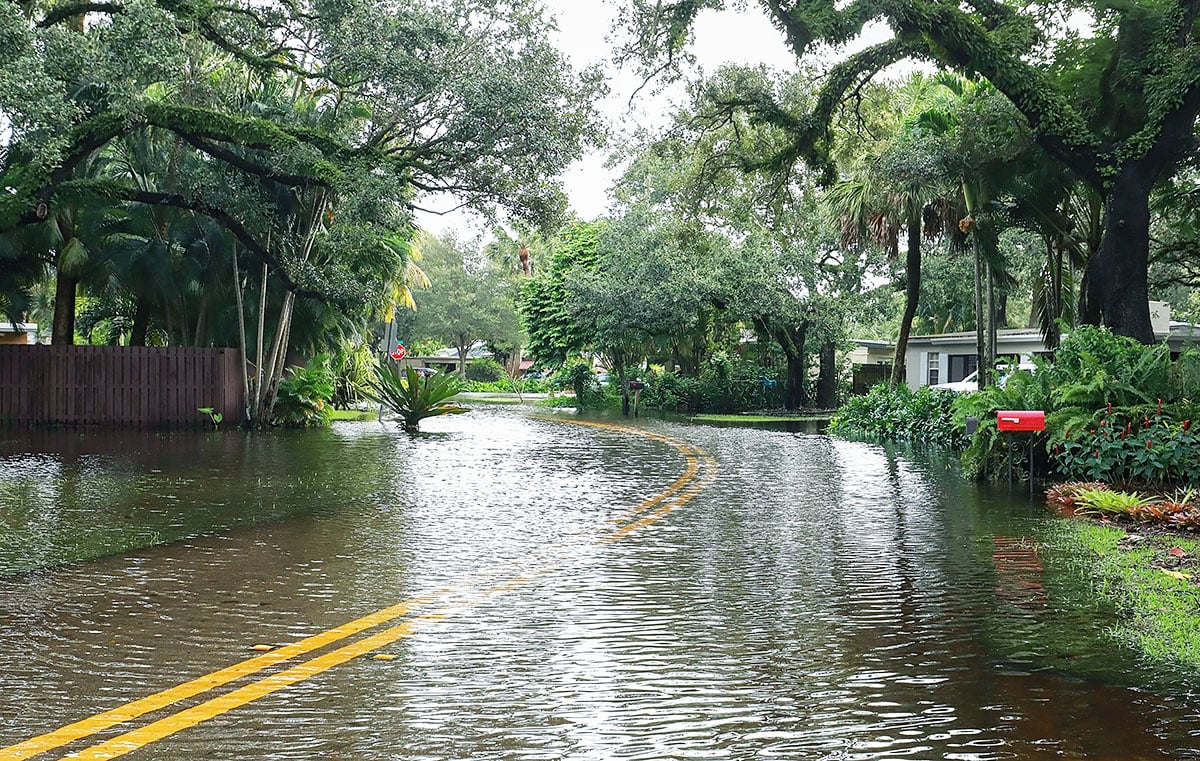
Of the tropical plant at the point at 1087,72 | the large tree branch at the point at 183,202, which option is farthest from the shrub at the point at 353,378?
the tropical plant at the point at 1087,72

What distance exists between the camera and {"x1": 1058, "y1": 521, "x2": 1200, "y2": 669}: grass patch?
6.37m

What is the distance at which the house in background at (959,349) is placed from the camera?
1441 inches

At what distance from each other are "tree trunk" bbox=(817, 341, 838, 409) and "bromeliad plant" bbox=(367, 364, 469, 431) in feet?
59.8

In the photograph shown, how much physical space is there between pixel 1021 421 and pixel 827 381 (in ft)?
95.5

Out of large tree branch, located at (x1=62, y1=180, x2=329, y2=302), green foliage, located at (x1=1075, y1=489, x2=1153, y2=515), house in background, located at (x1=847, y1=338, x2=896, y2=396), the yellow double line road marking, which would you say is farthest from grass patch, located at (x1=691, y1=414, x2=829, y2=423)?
the yellow double line road marking

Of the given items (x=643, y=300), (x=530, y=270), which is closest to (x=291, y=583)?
(x=643, y=300)

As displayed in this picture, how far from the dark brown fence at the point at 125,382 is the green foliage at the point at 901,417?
1460 cm

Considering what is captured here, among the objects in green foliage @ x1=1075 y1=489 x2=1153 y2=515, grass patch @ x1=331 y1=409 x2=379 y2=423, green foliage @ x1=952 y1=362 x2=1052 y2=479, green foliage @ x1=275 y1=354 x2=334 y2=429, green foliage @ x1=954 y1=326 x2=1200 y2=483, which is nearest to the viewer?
green foliage @ x1=1075 y1=489 x2=1153 y2=515

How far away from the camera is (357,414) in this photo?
3675 cm

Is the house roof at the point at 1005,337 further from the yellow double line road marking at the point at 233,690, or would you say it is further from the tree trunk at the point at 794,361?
the yellow double line road marking at the point at 233,690

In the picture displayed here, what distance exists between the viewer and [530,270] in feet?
333

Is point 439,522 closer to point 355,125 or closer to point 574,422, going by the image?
point 355,125

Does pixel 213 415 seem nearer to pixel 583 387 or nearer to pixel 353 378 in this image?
pixel 353 378

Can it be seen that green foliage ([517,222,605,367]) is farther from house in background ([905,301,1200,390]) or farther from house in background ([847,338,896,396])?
house in background ([905,301,1200,390])
